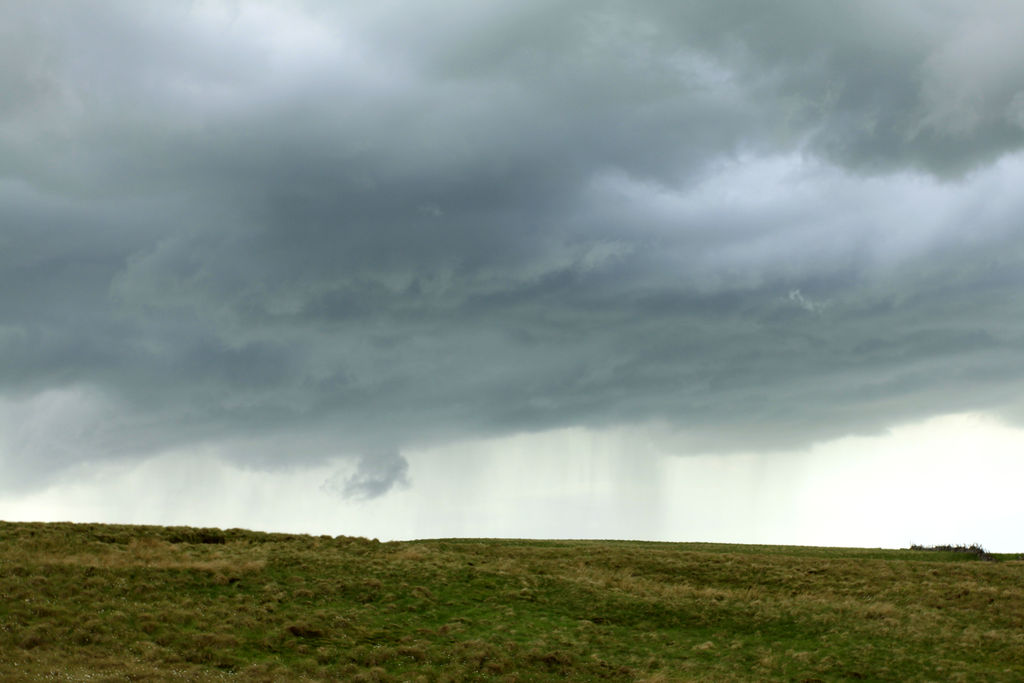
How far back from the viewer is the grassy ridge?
36.4 meters

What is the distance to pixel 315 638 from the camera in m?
39.3

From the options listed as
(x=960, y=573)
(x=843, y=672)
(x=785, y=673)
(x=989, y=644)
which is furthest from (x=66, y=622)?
(x=960, y=573)

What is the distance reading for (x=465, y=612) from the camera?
45.3 meters

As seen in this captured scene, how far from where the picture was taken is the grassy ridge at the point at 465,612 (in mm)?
36406

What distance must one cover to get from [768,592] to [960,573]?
15.5 m

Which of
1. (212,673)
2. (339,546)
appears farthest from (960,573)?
(212,673)

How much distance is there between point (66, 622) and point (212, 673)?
853cm

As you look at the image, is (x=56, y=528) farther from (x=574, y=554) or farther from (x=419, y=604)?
(x=574, y=554)

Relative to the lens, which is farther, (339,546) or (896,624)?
(339,546)

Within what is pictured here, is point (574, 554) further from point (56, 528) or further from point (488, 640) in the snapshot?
point (56, 528)

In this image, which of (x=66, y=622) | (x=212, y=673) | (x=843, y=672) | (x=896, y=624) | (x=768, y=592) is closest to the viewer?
(x=212, y=673)

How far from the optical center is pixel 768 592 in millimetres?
53188

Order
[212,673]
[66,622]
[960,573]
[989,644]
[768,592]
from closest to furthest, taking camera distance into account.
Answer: [212,673] < [66,622] < [989,644] < [768,592] < [960,573]

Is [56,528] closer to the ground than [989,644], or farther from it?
farther from it
